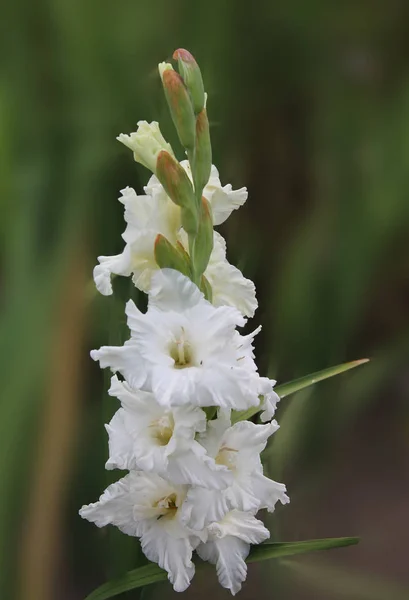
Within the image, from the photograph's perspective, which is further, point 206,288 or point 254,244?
point 254,244


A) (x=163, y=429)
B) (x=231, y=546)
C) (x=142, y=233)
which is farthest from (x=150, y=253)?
(x=231, y=546)

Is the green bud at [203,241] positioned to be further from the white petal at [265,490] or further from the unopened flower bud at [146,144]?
the white petal at [265,490]

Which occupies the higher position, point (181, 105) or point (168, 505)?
point (181, 105)

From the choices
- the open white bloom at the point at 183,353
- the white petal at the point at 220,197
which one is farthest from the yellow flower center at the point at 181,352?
the white petal at the point at 220,197

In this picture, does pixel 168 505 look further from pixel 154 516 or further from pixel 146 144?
pixel 146 144

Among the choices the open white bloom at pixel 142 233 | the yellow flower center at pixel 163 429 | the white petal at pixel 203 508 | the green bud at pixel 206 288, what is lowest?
the white petal at pixel 203 508
